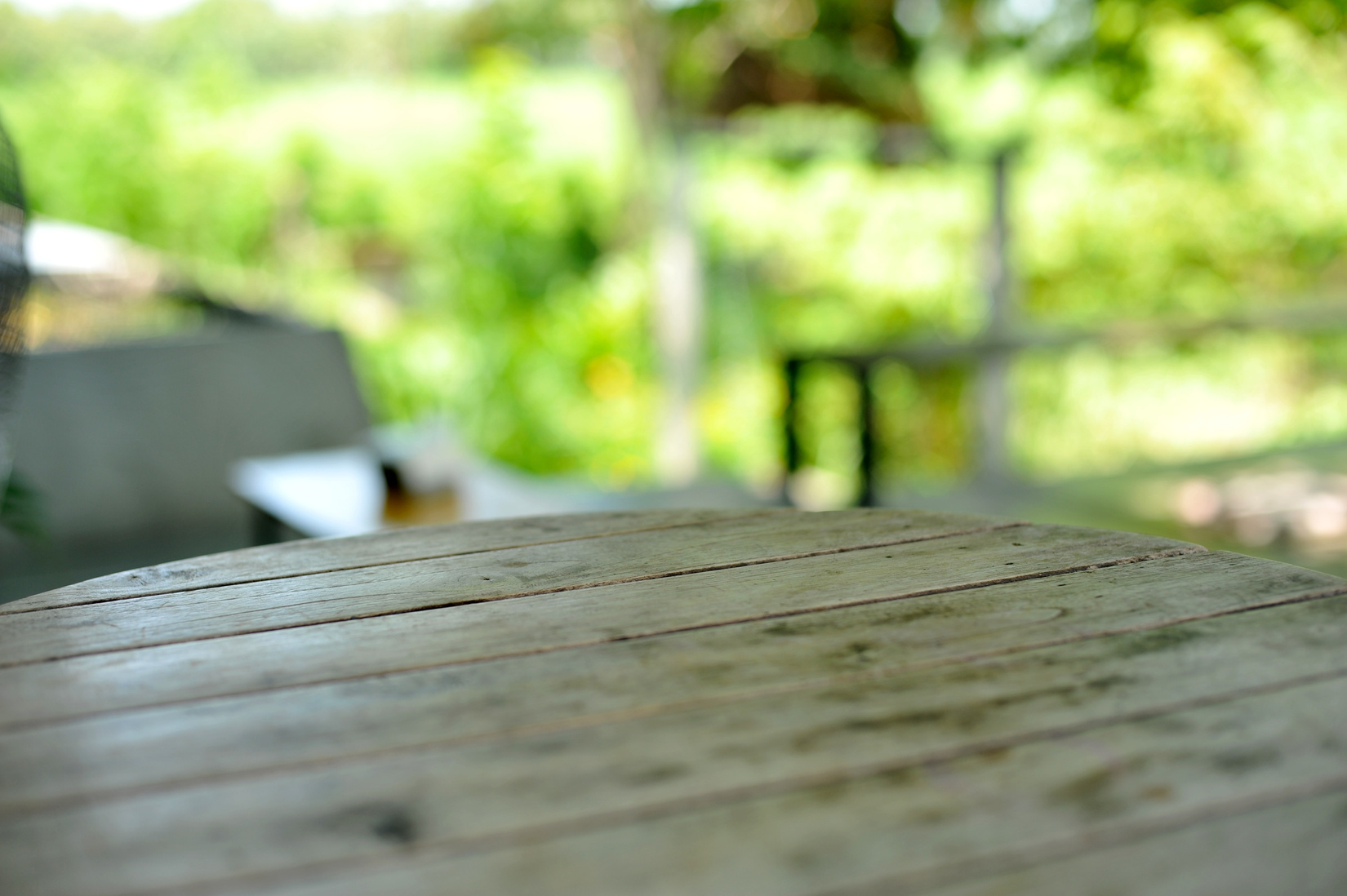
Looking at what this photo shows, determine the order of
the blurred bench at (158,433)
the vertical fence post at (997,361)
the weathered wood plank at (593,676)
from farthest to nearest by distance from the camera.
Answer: the vertical fence post at (997,361) < the blurred bench at (158,433) < the weathered wood plank at (593,676)

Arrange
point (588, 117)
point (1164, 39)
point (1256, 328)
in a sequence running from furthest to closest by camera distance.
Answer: point (588, 117) → point (1164, 39) → point (1256, 328)

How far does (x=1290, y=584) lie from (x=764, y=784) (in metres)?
0.46

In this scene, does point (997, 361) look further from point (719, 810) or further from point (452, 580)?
point (719, 810)

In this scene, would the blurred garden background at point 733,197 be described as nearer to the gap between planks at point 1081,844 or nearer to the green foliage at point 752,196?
the green foliage at point 752,196

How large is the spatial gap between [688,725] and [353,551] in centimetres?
43

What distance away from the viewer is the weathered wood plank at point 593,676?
0.59 meters

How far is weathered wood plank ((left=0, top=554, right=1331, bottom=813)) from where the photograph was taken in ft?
1.95

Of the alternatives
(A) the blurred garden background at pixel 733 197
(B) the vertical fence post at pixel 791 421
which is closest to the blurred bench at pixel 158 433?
(B) the vertical fence post at pixel 791 421

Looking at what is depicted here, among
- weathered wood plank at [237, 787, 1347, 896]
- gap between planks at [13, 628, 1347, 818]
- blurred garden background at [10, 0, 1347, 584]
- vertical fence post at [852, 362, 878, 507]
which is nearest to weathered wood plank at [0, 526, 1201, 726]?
gap between planks at [13, 628, 1347, 818]

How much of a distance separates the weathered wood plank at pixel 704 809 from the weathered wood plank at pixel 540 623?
0.14 m

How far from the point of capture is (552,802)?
537mm

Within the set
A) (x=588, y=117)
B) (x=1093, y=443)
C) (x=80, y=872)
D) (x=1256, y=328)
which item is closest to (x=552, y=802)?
(x=80, y=872)

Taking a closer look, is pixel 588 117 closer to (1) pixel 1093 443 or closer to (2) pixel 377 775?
(1) pixel 1093 443

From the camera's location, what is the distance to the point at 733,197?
235 inches
